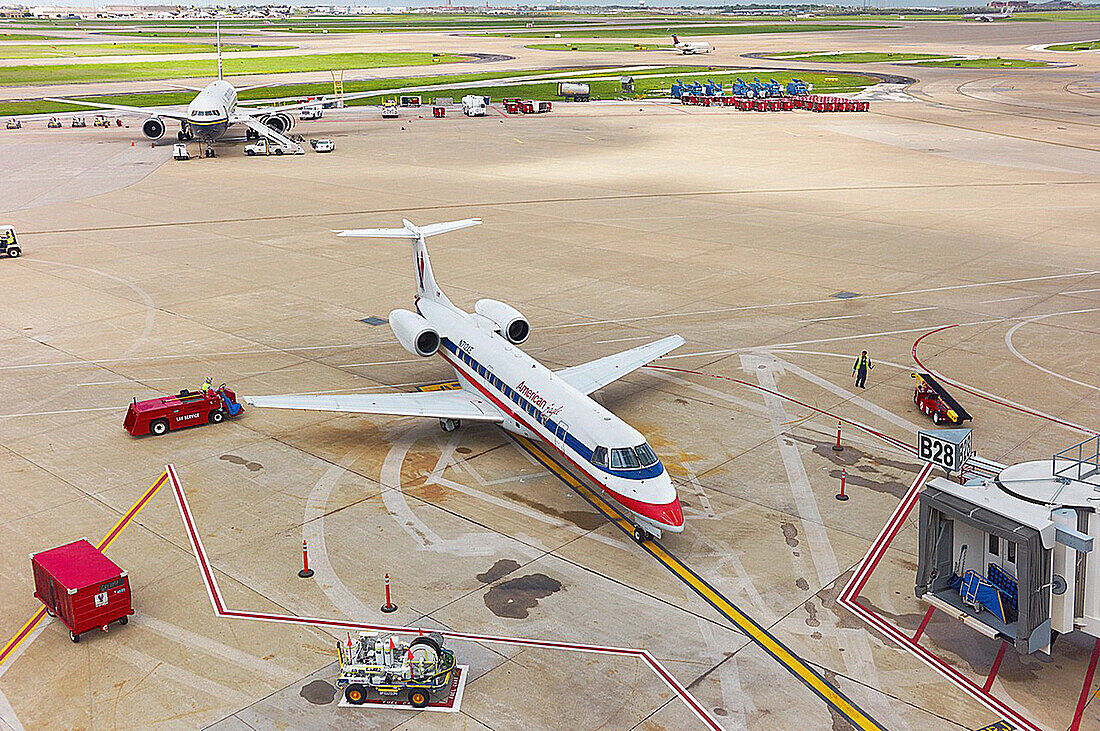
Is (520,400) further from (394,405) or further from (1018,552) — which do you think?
(1018,552)

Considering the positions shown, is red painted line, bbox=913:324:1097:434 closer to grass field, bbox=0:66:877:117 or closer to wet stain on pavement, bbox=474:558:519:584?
wet stain on pavement, bbox=474:558:519:584

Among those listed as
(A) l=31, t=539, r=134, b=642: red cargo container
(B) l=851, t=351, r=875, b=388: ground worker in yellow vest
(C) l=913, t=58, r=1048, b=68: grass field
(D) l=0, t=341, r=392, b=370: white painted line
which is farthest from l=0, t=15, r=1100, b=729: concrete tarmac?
(C) l=913, t=58, r=1048, b=68: grass field

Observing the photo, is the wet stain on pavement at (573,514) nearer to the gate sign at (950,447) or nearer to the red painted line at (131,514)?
the gate sign at (950,447)

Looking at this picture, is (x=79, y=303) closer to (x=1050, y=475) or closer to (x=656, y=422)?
(x=656, y=422)

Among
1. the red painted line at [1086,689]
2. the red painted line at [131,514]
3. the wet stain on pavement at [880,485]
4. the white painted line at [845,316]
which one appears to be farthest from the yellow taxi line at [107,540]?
the white painted line at [845,316]

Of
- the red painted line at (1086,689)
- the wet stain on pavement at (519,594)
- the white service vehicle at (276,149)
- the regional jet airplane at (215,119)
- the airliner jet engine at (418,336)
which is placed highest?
the regional jet airplane at (215,119)

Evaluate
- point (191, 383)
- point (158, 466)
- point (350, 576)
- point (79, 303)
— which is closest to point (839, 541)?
point (350, 576)
